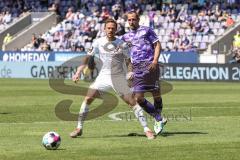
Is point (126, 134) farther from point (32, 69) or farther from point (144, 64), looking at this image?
point (32, 69)

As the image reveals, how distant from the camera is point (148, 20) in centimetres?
4300

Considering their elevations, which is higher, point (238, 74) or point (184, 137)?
point (184, 137)

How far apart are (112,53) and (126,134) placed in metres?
1.70

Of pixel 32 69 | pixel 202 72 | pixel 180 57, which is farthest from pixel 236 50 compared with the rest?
pixel 32 69

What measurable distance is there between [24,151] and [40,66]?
34419 millimetres

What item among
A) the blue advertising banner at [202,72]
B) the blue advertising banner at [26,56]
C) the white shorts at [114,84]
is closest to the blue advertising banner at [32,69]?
the blue advertising banner at [26,56]

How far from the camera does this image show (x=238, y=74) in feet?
127

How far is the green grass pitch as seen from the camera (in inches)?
456

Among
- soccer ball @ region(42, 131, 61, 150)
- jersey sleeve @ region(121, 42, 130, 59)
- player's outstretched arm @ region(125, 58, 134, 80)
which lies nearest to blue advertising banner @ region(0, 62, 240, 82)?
player's outstretched arm @ region(125, 58, 134, 80)

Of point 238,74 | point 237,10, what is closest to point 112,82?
point 238,74

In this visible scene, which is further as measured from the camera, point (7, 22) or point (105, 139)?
point (7, 22)

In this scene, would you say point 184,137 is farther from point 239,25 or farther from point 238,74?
point 239,25

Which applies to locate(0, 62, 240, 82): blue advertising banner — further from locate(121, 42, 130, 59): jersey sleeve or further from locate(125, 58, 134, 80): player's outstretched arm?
locate(121, 42, 130, 59): jersey sleeve

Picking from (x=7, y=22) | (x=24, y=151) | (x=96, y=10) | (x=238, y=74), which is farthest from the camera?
(x=7, y=22)
